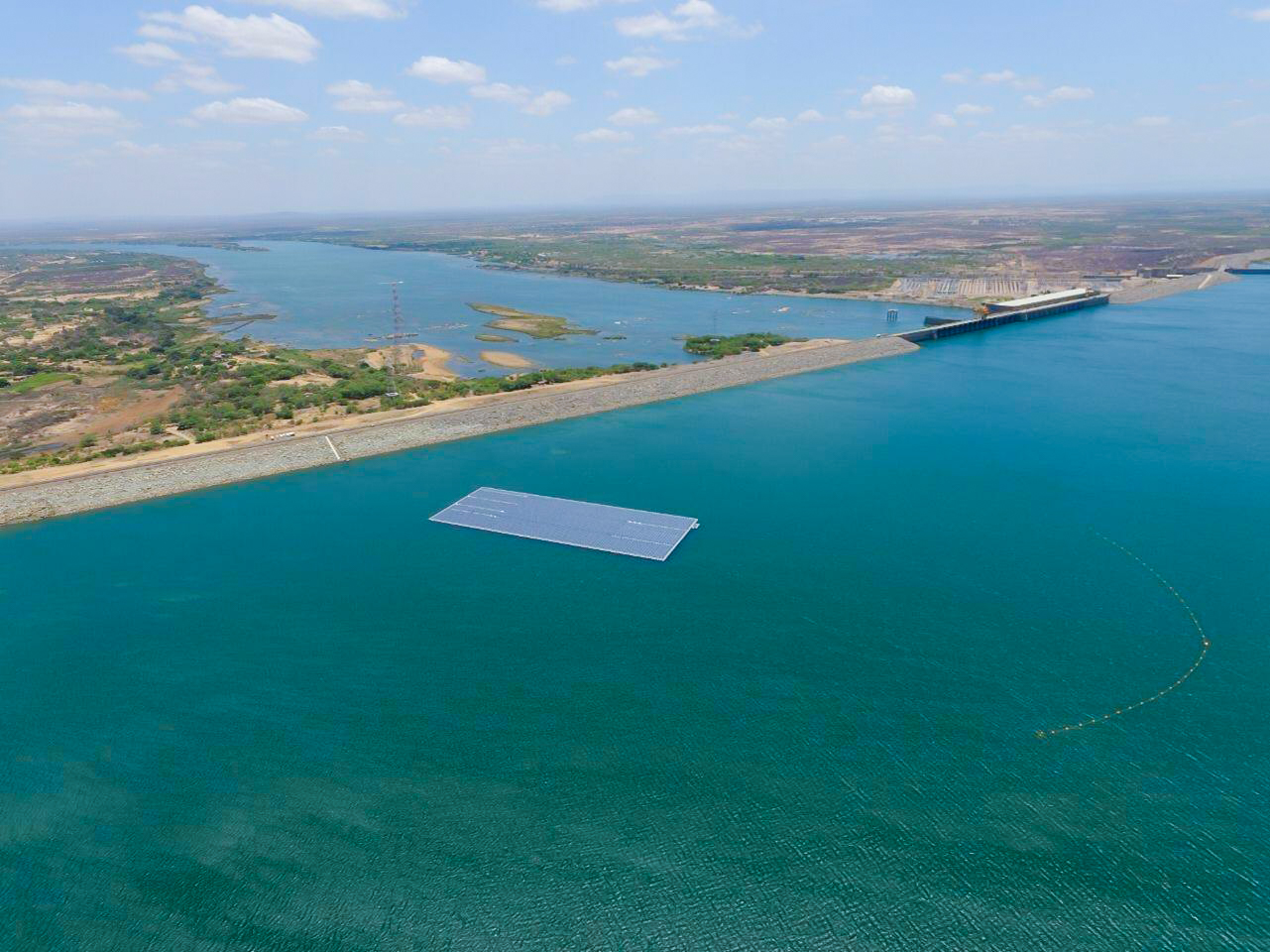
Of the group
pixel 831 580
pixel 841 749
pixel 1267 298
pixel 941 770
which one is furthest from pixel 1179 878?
pixel 1267 298

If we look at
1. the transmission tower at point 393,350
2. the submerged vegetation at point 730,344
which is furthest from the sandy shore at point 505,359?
the submerged vegetation at point 730,344

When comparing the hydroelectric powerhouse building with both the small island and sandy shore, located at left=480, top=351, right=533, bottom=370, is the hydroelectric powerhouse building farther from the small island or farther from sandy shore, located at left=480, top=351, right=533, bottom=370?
sandy shore, located at left=480, top=351, right=533, bottom=370

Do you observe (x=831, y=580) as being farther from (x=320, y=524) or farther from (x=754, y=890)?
(x=320, y=524)

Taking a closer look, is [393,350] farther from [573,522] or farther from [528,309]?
[573,522]

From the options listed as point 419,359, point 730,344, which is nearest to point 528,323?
point 419,359

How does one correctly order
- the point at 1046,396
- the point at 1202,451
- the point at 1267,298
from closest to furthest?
the point at 1202,451 < the point at 1046,396 < the point at 1267,298

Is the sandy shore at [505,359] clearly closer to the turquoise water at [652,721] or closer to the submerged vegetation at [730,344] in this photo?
the submerged vegetation at [730,344]
